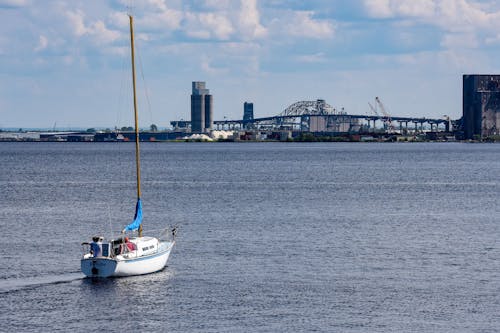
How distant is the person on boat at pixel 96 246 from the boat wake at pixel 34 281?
1.60 metres

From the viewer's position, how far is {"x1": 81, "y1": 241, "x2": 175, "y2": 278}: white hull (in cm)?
4719

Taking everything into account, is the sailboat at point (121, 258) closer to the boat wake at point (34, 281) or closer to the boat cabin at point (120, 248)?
the boat cabin at point (120, 248)

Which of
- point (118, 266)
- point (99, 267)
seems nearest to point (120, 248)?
point (118, 266)

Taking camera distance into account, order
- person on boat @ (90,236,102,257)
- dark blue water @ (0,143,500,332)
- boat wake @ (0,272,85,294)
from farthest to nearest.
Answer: person on boat @ (90,236,102,257) → boat wake @ (0,272,85,294) → dark blue water @ (0,143,500,332)

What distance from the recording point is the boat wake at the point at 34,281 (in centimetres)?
4566

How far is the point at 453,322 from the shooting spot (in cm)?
3981

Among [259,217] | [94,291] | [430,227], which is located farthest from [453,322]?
[259,217]

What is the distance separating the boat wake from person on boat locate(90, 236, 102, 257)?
160 centimetres

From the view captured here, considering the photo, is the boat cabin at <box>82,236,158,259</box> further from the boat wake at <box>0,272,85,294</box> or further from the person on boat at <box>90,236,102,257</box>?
the boat wake at <box>0,272,85,294</box>

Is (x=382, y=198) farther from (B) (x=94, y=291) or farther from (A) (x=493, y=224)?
(B) (x=94, y=291)

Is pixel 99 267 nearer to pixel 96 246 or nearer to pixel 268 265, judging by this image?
pixel 96 246

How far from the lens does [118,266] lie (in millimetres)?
47406

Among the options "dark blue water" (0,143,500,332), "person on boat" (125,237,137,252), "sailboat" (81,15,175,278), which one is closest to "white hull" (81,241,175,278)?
"sailboat" (81,15,175,278)

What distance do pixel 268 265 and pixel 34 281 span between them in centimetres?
1166
